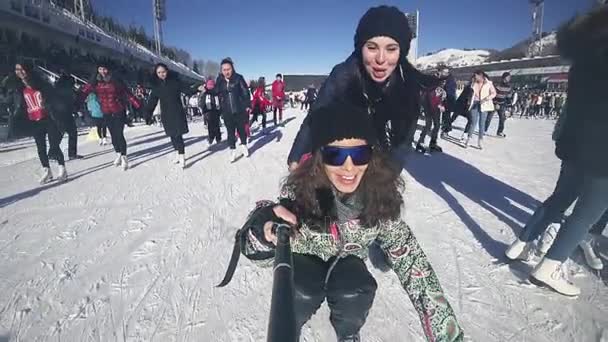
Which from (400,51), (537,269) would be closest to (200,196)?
(400,51)

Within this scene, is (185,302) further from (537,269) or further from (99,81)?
(99,81)

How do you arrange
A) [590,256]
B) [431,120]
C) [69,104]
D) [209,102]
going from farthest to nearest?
[209,102], [431,120], [69,104], [590,256]

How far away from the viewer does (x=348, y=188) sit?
154cm

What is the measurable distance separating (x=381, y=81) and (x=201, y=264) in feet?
6.55

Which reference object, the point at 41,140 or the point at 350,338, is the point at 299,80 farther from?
the point at 350,338

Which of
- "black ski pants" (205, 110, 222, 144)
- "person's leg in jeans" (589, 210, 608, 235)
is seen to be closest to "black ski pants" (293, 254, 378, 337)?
"person's leg in jeans" (589, 210, 608, 235)

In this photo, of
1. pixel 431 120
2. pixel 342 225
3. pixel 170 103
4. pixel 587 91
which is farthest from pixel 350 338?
pixel 431 120

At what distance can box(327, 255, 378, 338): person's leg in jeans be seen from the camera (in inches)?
57.8

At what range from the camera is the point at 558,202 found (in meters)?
2.20

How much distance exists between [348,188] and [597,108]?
5.02 ft

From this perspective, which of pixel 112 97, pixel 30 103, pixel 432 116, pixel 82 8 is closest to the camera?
pixel 30 103

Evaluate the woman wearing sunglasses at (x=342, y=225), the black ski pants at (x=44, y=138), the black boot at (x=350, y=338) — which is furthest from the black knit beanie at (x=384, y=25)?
the black ski pants at (x=44, y=138)

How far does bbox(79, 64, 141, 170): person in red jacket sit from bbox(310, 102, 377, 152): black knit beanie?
16.7 feet

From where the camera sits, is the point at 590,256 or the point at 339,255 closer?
the point at 339,255
